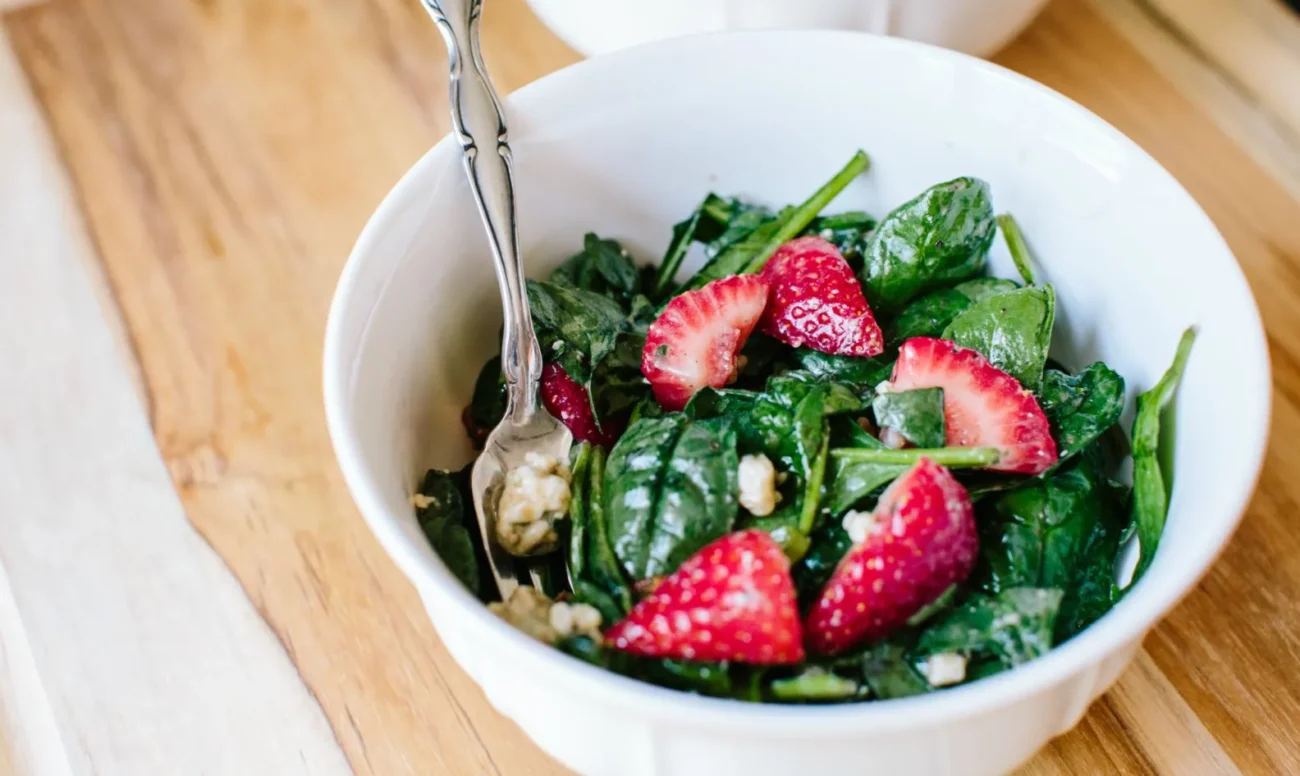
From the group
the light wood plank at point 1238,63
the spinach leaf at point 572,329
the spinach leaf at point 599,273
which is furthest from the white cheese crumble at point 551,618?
the light wood plank at point 1238,63

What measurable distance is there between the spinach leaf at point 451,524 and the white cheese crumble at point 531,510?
0.10 feet

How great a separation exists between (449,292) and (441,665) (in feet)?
0.98

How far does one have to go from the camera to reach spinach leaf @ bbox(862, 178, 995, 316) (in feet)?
2.84

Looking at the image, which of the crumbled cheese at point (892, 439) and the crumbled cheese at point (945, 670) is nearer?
the crumbled cheese at point (945, 670)

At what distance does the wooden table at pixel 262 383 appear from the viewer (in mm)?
830

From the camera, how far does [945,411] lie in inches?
30.7

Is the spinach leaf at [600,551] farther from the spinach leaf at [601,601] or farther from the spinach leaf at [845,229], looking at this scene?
the spinach leaf at [845,229]

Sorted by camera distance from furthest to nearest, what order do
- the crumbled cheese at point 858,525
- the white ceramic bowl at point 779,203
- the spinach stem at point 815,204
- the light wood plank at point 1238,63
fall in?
the light wood plank at point 1238,63, the spinach stem at point 815,204, the crumbled cheese at point 858,525, the white ceramic bowl at point 779,203

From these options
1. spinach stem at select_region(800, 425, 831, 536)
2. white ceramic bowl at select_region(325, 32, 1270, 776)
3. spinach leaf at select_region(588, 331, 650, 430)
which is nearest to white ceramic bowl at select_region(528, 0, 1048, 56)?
white ceramic bowl at select_region(325, 32, 1270, 776)

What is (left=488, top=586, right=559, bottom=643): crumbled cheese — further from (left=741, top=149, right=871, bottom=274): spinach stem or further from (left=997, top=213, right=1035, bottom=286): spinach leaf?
(left=997, top=213, right=1035, bottom=286): spinach leaf

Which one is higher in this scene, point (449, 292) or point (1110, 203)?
point (1110, 203)

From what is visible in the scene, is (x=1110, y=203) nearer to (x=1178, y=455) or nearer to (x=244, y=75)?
(x=1178, y=455)

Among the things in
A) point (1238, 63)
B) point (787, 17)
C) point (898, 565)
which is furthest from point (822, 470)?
point (1238, 63)

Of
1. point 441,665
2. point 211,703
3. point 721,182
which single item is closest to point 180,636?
point 211,703
